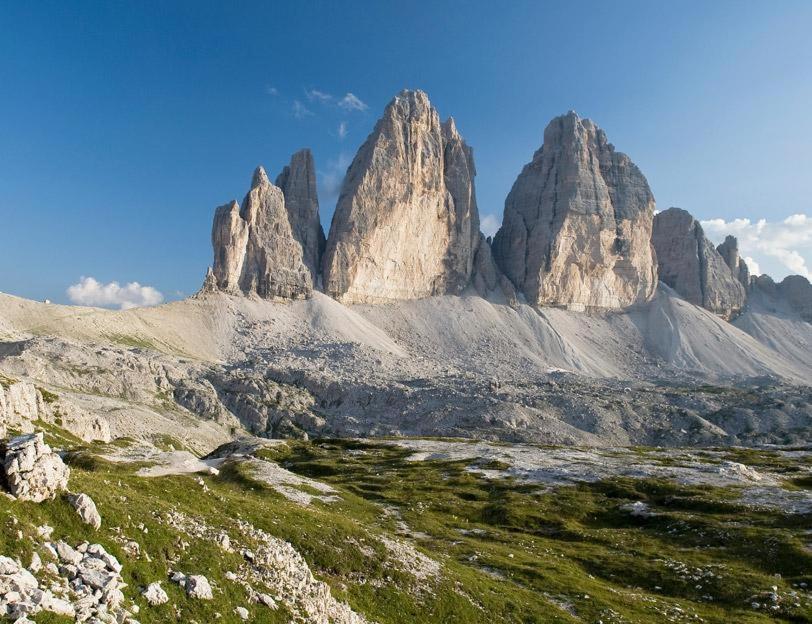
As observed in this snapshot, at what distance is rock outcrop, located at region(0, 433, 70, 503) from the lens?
18047 millimetres

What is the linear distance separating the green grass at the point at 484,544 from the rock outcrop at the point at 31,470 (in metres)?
0.53

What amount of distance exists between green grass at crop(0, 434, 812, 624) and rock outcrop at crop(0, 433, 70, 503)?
0.53m

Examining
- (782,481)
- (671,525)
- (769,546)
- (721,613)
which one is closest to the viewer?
(721,613)

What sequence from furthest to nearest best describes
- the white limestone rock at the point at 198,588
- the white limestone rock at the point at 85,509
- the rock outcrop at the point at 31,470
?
1. the white limestone rock at the point at 85,509
2. the white limestone rock at the point at 198,588
3. the rock outcrop at the point at 31,470

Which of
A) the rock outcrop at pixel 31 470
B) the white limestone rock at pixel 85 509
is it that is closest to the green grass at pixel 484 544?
the white limestone rock at pixel 85 509

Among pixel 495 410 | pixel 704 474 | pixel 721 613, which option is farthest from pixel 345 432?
pixel 721 613

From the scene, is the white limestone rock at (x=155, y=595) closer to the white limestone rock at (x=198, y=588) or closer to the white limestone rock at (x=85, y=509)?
the white limestone rock at (x=198, y=588)

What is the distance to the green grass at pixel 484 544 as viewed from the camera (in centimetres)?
2009

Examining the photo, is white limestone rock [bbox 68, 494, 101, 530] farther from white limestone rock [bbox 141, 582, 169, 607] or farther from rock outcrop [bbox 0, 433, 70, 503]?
white limestone rock [bbox 141, 582, 169, 607]

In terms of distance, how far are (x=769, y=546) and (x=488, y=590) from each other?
28.7m

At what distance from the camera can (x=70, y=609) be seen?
14539mm

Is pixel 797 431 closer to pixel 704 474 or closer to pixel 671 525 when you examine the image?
pixel 704 474

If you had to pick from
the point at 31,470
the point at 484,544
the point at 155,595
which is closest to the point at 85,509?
the point at 31,470

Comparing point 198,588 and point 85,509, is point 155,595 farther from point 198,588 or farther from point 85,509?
point 85,509
